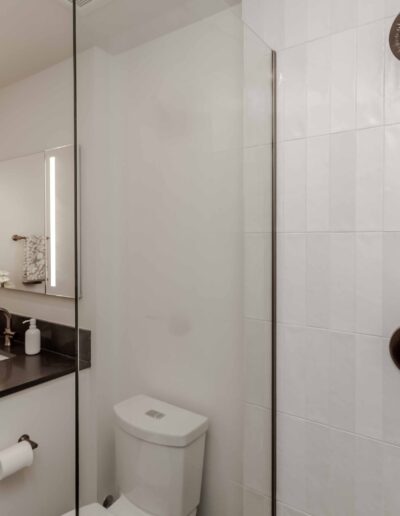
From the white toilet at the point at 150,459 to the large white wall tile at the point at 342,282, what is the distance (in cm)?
51

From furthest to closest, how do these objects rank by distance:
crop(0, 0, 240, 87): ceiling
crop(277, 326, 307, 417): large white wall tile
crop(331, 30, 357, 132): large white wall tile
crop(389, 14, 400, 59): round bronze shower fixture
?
crop(277, 326, 307, 417): large white wall tile → crop(331, 30, 357, 132): large white wall tile → crop(389, 14, 400, 59): round bronze shower fixture → crop(0, 0, 240, 87): ceiling

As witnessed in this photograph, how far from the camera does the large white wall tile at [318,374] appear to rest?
3.48ft

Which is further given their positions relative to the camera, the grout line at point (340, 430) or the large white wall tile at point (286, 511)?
the large white wall tile at point (286, 511)

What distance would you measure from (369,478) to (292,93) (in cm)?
110

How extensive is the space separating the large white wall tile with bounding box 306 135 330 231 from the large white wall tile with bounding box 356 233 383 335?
0.11 m

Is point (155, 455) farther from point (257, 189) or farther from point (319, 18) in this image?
point (319, 18)

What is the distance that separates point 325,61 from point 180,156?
21.7 inches

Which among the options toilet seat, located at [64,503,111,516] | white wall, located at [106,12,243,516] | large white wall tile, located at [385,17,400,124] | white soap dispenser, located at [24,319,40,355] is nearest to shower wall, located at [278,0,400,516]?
large white wall tile, located at [385,17,400,124]

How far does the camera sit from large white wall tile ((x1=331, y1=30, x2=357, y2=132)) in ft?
3.28

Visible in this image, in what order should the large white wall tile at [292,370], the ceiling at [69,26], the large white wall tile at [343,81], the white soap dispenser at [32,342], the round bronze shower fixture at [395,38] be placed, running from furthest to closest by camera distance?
the white soap dispenser at [32,342] → the large white wall tile at [292,370] → the large white wall tile at [343,81] → the round bronze shower fixture at [395,38] → the ceiling at [69,26]

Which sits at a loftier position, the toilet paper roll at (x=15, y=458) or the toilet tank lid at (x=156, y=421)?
the toilet tank lid at (x=156, y=421)

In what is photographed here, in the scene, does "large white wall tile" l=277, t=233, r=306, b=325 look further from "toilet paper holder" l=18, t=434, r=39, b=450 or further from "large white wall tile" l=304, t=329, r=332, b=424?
"toilet paper holder" l=18, t=434, r=39, b=450

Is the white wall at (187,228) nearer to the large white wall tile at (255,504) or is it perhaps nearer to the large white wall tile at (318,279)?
the large white wall tile at (255,504)

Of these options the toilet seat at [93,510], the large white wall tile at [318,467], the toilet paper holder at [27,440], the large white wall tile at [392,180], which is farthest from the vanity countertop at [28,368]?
the large white wall tile at [392,180]
